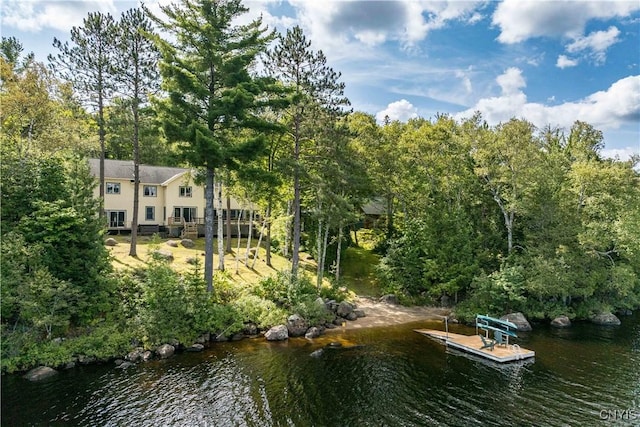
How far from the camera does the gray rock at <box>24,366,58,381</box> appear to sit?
15.6 metres

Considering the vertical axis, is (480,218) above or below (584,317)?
above

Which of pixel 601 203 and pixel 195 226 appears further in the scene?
pixel 195 226

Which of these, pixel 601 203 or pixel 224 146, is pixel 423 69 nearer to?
pixel 224 146

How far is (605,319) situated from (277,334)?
77.0 feet

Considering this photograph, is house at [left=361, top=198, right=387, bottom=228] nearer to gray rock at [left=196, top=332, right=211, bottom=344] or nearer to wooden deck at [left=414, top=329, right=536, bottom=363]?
wooden deck at [left=414, top=329, right=536, bottom=363]

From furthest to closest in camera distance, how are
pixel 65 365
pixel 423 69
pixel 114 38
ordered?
pixel 114 38 < pixel 423 69 < pixel 65 365

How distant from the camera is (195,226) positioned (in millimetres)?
40250

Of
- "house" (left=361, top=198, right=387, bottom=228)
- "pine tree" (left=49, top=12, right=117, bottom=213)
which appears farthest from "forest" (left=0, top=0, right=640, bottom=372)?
"house" (left=361, top=198, right=387, bottom=228)

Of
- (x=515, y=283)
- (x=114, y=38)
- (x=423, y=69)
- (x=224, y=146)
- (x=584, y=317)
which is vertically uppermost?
(x=114, y=38)

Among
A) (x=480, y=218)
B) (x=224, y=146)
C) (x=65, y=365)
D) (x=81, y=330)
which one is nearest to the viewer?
(x=65, y=365)

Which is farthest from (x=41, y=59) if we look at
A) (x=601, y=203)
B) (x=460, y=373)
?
(x=601, y=203)

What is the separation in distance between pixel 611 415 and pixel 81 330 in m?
22.5

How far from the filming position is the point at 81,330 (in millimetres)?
18766

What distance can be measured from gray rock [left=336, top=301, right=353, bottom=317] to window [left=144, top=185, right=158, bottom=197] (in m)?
25.8
